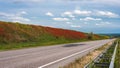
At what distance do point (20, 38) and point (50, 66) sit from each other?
114ft

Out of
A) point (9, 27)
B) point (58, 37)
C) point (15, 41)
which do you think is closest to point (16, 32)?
point (9, 27)

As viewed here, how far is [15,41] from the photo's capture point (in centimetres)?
4488

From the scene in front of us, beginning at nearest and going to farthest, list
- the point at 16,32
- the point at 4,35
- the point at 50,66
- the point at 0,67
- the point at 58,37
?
1. the point at 0,67
2. the point at 50,66
3. the point at 4,35
4. the point at 16,32
5. the point at 58,37

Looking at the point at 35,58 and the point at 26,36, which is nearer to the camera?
the point at 35,58

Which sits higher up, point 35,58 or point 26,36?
→ point 26,36

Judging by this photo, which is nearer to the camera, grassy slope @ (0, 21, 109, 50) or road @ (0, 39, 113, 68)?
road @ (0, 39, 113, 68)

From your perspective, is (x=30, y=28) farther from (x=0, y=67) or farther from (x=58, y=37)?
(x=0, y=67)

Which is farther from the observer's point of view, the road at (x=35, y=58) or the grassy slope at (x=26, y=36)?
the grassy slope at (x=26, y=36)

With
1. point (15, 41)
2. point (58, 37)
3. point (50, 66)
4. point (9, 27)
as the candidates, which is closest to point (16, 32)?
point (9, 27)

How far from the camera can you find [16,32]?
168 ft

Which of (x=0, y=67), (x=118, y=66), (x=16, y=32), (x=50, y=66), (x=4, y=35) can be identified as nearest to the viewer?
(x=118, y=66)

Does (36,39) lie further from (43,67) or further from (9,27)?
(43,67)

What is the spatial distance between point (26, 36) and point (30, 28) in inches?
355

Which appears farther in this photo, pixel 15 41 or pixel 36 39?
pixel 36 39
